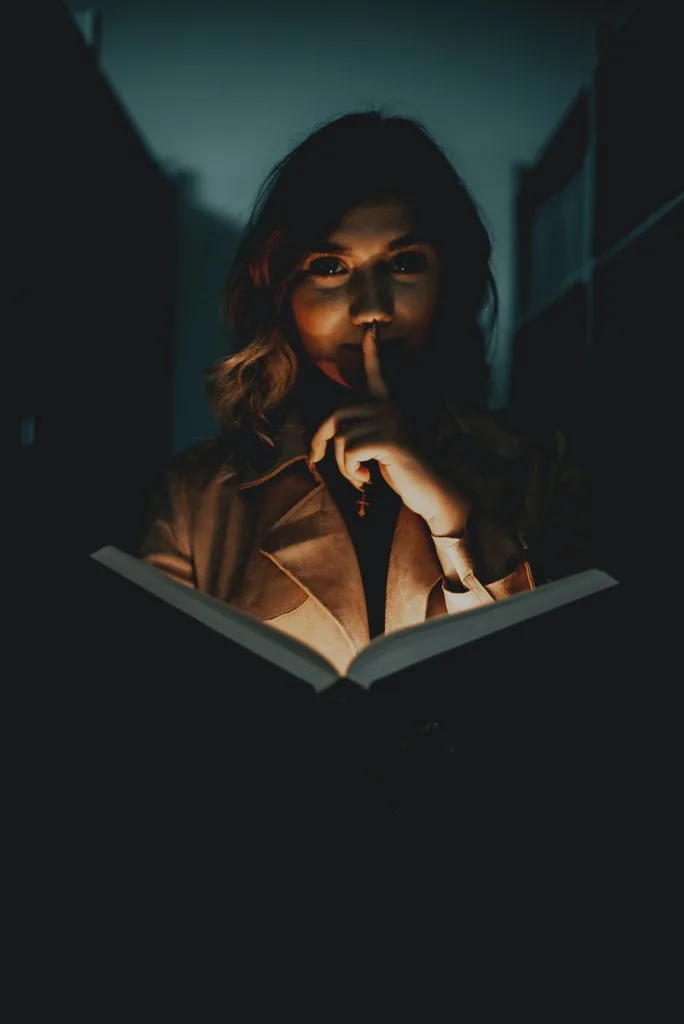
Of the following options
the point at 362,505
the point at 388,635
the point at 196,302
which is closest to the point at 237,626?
the point at 388,635

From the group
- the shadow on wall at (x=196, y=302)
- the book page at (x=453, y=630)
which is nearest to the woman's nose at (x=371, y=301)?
the book page at (x=453, y=630)

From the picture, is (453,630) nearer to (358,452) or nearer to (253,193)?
(358,452)

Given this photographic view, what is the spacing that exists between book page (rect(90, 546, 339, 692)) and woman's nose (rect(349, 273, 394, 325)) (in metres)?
0.48

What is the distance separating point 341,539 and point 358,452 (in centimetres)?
13

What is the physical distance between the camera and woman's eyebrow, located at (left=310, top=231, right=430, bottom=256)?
1.11 m

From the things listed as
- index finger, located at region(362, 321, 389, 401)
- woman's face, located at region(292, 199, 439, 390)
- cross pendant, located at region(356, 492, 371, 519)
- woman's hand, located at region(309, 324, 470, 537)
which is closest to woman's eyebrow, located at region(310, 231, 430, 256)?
woman's face, located at region(292, 199, 439, 390)

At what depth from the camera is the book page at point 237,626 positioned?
71 cm

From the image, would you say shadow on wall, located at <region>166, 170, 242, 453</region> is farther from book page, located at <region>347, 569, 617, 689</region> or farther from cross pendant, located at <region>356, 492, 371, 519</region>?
book page, located at <region>347, 569, 617, 689</region>

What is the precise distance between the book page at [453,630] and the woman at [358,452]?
0.23 m

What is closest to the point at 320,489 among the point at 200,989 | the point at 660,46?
the point at 200,989

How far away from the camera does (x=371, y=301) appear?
1102 millimetres

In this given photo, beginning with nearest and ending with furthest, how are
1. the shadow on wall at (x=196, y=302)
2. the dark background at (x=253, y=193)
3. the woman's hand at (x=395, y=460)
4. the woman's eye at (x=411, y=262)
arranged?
the woman's hand at (x=395, y=460) → the woman's eye at (x=411, y=262) → the dark background at (x=253, y=193) → the shadow on wall at (x=196, y=302)

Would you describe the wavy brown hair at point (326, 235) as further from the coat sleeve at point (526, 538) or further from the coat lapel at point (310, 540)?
the coat sleeve at point (526, 538)

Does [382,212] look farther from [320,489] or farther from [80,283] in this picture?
[80,283]
